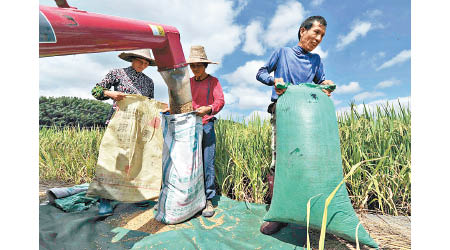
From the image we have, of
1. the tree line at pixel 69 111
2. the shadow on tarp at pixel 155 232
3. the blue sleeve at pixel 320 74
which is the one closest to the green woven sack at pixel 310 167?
the shadow on tarp at pixel 155 232

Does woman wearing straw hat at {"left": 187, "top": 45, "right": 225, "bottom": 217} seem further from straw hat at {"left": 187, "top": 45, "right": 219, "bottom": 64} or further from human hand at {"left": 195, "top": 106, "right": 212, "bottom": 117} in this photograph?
human hand at {"left": 195, "top": 106, "right": 212, "bottom": 117}

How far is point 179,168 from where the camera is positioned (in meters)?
1.74

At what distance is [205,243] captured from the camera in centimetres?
146

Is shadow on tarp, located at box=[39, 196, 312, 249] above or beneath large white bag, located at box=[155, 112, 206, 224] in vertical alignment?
beneath

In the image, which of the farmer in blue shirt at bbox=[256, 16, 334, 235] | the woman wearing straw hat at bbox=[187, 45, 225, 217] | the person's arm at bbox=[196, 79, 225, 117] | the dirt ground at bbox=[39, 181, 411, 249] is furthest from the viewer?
the woman wearing straw hat at bbox=[187, 45, 225, 217]

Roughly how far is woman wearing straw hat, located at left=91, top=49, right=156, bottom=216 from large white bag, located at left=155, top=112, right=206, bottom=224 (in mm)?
563

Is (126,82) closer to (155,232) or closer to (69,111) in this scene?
(155,232)

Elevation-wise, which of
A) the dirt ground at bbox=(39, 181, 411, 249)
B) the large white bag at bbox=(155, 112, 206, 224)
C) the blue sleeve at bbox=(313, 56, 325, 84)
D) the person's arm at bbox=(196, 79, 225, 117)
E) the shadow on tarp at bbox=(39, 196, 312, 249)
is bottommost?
the shadow on tarp at bbox=(39, 196, 312, 249)

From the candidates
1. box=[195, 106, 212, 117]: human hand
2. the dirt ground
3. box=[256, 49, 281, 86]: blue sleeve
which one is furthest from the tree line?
the dirt ground

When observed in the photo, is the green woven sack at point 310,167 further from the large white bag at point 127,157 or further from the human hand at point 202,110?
the large white bag at point 127,157

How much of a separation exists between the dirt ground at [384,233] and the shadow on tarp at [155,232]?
21 cm

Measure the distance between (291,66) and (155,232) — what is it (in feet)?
5.76

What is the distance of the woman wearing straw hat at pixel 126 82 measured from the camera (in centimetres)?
192

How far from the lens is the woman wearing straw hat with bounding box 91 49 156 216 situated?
1.92 meters
